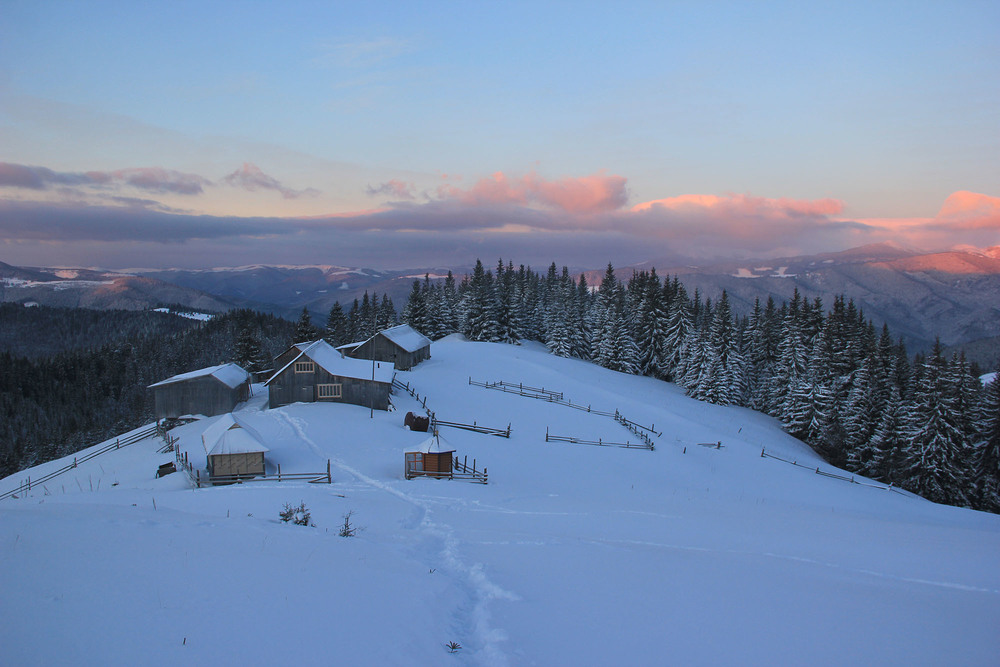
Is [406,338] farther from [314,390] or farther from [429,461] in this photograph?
[429,461]

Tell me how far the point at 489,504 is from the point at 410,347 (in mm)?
39316

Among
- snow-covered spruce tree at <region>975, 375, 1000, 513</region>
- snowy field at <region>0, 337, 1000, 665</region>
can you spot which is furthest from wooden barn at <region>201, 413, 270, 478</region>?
snow-covered spruce tree at <region>975, 375, 1000, 513</region>

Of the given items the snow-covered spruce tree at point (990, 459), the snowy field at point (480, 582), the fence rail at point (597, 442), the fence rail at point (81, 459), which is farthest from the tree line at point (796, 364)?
the fence rail at point (81, 459)

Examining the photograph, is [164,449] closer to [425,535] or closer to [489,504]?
[489,504]

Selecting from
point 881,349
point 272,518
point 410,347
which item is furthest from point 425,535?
point 881,349

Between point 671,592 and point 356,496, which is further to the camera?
point 356,496

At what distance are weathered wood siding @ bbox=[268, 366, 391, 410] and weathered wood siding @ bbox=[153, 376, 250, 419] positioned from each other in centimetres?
441

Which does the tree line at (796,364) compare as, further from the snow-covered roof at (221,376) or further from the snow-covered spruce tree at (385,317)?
the snow-covered roof at (221,376)

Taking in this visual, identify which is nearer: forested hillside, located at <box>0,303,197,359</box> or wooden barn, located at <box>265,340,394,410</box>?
wooden barn, located at <box>265,340,394,410</box>

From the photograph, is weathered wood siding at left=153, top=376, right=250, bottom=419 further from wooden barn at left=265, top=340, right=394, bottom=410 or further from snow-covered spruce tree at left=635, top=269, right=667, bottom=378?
snow-covered spruce tree at left=635, top=269, right=667, bottom=378

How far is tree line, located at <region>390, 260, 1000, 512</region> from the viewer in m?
38.1

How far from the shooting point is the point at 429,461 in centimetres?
2716

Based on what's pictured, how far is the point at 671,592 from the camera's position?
1016cm

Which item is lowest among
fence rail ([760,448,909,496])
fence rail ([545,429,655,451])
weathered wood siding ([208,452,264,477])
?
fence rail ([760,448,909,496])
